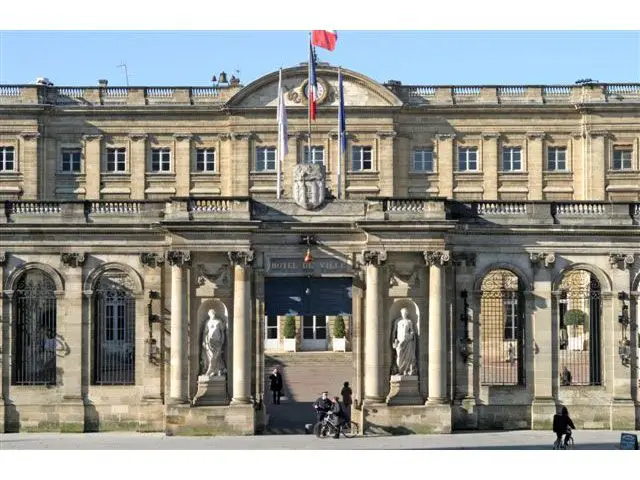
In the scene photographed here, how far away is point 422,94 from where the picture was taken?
240 feet

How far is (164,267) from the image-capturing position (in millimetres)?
41344

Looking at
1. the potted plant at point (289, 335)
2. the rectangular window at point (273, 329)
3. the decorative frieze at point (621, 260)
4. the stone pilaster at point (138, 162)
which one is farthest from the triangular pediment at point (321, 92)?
the decorative frieze at point (621, 260)

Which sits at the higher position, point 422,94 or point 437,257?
point 422,94

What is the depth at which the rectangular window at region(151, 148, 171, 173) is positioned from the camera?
7294 cm

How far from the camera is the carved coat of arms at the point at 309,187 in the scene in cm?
4084

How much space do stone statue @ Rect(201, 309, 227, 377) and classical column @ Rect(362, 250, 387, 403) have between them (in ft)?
14.3

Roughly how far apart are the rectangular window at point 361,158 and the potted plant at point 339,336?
877 cm

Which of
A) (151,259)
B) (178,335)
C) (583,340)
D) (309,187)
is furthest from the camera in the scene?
(583,340)

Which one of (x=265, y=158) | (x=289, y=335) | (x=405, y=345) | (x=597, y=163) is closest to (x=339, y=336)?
(x=289, y=335)

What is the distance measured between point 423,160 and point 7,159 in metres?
22.1

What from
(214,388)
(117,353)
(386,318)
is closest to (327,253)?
(386,318)

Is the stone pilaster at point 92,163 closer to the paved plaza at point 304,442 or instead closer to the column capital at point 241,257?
the paved plaza at point 304,442

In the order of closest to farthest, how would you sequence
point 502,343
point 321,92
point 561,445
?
point 561,445
point 502,343
point 321,92

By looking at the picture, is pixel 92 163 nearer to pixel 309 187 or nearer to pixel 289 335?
pixel 289 335
